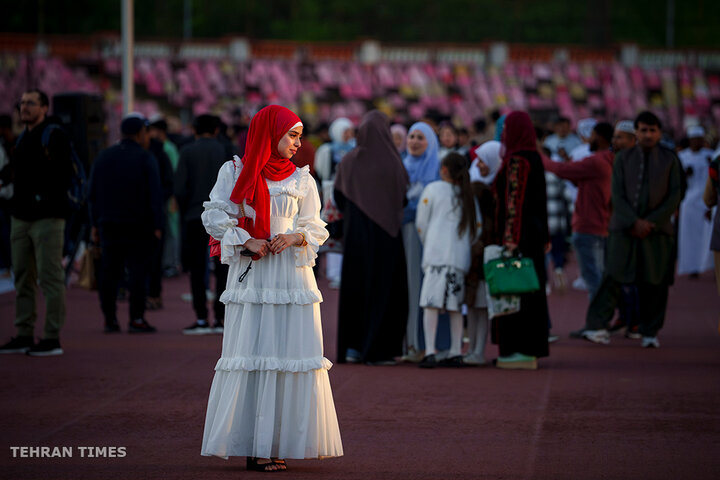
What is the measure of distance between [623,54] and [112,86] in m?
18.9

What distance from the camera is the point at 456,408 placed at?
855 cm

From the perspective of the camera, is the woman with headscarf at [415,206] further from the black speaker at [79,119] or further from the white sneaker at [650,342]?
the black speaker at [79,119]

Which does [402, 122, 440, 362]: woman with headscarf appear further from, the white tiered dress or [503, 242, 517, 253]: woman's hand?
the white tiered dress

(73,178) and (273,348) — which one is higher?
(73,178)

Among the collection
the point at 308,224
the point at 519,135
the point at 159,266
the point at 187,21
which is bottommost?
the point at 159,266

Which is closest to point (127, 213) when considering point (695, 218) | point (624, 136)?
point (624, 136)

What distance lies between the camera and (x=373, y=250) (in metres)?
10.6

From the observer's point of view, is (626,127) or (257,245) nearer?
(257,245)

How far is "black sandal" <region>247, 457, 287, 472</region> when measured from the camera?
21.7 ft

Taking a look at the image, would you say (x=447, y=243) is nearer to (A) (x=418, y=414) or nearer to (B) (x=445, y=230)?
(B) (x=445, y=230)

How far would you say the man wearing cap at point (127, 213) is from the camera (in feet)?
39.9

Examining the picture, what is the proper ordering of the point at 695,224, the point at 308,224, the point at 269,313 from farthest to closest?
the point at 695,224, the point at 308,224, the point at 269,313

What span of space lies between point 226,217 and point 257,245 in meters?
0.23

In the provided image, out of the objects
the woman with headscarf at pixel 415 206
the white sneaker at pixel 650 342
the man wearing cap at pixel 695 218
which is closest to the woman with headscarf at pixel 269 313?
the woman with headscarf at pixel 415 206
